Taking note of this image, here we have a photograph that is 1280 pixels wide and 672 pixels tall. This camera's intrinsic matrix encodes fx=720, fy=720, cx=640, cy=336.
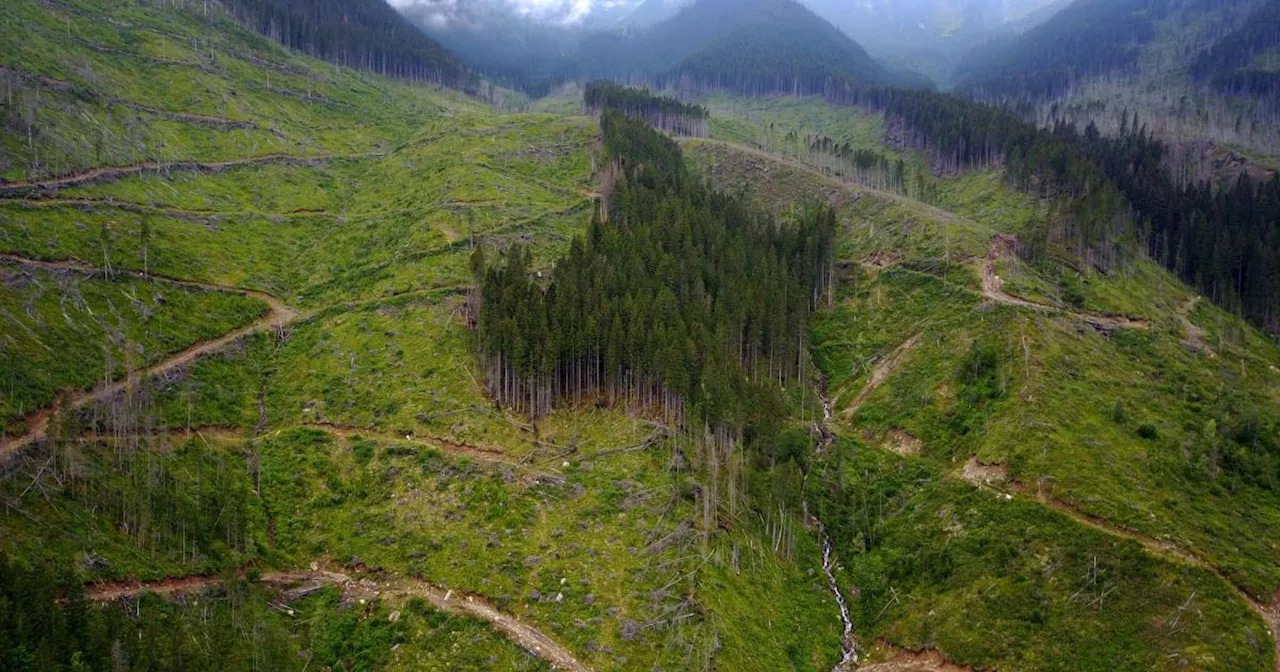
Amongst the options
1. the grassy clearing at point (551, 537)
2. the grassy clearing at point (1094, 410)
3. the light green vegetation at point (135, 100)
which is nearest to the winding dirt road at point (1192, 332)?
the grassy clearing at point (1094, 410)

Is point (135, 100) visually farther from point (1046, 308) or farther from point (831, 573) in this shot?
point (1046, 308)

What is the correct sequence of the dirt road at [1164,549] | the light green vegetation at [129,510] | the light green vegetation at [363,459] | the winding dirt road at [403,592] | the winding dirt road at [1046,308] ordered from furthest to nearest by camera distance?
the winding dirt road at [1046,308]
the dirt road at [1164,549]
the light green vegetation at [363,459]
the winding dirt road at [403,592]
the light green vegetation at [129,510]

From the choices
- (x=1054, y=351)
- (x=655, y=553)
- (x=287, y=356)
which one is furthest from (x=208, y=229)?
(x=1054, y=351)

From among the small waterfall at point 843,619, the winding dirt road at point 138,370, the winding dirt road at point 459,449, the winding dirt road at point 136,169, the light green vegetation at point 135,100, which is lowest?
the small waterfall at point 843,619

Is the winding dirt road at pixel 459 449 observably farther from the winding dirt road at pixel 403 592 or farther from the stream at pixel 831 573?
the stream at pixel 831 573

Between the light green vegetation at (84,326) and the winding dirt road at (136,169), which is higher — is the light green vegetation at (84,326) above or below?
below

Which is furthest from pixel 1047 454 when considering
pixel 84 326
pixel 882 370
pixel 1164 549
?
pixel 84 326

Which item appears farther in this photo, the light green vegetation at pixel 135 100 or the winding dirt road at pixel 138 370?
the light green vegetation at pixel 135 100

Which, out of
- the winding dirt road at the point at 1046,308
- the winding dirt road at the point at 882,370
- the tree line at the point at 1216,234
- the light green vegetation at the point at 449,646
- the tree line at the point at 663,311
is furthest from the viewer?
the tree line at the point at 1216,234

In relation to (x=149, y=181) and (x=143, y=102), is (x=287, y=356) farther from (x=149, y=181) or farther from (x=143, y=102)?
(x=143, y=102)
